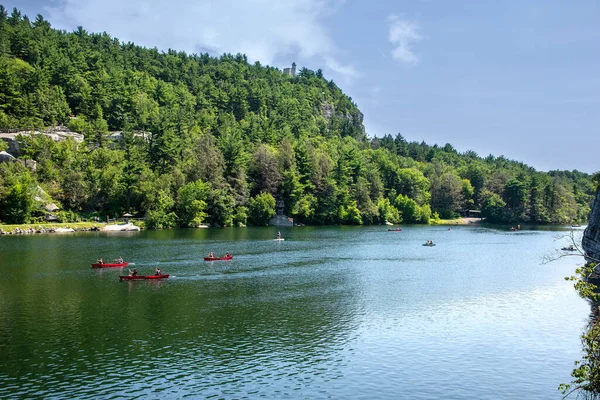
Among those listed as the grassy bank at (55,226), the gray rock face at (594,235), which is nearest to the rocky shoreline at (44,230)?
the grassy bank at (55,226)

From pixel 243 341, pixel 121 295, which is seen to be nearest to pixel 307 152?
pixel 121 295

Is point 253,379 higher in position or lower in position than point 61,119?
lower

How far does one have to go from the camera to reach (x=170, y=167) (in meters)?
139

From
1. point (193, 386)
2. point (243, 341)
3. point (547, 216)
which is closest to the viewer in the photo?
point (193, 386)

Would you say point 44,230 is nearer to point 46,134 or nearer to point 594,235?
point 46,134

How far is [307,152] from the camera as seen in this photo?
16138 cm

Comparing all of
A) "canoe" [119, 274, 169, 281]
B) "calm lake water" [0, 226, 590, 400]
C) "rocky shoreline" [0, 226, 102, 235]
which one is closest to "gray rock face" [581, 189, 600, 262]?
"calm lake water" [0, 226, 590, 400]

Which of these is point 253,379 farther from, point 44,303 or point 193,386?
point 44,303

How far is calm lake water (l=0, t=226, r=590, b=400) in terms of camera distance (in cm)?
2670

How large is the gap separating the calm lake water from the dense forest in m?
54.8

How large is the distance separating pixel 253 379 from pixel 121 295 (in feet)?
79.9

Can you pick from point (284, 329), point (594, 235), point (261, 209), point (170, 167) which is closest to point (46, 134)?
point (170, 167)

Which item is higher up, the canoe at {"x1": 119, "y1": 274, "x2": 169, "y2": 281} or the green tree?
the green tree

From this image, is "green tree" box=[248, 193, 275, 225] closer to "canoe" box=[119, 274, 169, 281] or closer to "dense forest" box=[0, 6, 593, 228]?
"dense forest" box=[0, 6, 593, 228]
